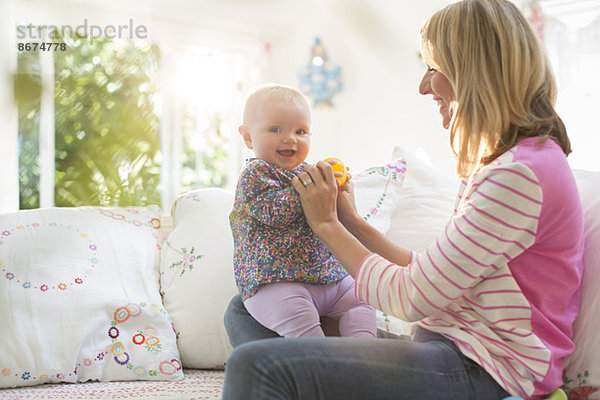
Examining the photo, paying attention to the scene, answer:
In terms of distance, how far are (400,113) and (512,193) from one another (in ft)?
7.61

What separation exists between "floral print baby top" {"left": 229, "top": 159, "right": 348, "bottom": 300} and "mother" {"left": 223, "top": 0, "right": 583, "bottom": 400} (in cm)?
19

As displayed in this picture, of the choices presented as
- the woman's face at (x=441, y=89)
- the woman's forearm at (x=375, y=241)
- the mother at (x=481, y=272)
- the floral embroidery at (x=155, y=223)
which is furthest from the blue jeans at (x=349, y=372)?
the floral embroidery at (x=155, y=223)

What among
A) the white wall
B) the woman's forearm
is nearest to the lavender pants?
the woman's forearm

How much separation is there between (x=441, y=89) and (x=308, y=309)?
1.77 ft

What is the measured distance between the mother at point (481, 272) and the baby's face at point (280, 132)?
1.15ft

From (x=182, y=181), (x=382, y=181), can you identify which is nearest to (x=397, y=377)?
(x=382, y=181)

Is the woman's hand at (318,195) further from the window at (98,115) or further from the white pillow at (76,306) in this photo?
the window at (98,115)

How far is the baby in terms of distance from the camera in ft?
4.42

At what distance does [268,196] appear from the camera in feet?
4.49

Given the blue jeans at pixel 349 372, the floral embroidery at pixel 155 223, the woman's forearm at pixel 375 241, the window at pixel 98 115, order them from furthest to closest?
the floral embroidery at pixel 155 223, the woman's forearm at pixel 375 241, the blue jeans at pixel 349 372, the window at pixel 98 115

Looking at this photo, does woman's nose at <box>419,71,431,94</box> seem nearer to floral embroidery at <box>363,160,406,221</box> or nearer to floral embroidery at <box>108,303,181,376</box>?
floral embroidery at <box>363,160,406,221</box>

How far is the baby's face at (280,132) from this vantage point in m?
1.46

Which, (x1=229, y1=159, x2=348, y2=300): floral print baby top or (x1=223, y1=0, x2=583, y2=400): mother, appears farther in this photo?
(x1=229, y1=159, x2=348, y2=300): floral print baby top

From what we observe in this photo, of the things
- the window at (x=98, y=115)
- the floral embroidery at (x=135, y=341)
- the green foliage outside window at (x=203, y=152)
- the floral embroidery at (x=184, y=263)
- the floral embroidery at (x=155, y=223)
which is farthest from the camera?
the green foliage outside window at (x=203, y=152)
